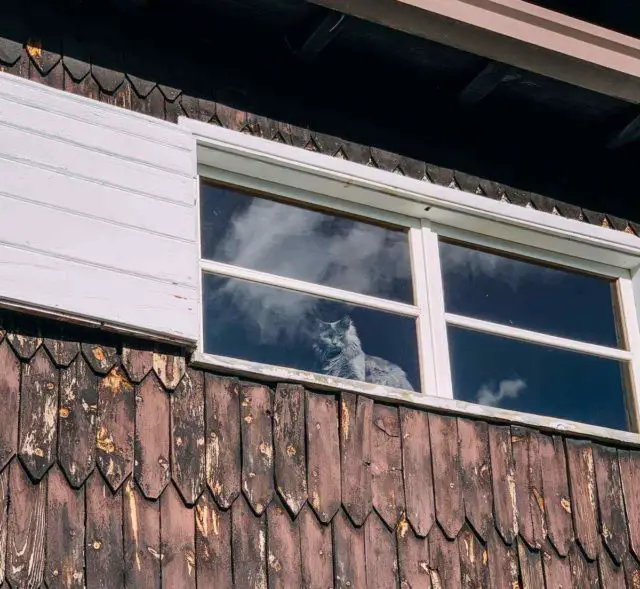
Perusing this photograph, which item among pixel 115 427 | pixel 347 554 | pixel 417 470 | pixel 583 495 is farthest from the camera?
pixel 583 495

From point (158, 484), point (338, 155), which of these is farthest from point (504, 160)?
point (158, 484)

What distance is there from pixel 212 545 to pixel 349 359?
1252 millimetres

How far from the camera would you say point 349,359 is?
601 centimetres

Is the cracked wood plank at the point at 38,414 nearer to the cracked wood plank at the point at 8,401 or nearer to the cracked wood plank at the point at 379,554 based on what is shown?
the cracked wood plank at the point at 8,401

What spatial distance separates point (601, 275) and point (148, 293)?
8.68ft

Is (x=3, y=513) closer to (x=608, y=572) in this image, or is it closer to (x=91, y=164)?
(x=91, y=164)

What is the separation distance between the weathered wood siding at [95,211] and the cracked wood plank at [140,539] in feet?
2.18

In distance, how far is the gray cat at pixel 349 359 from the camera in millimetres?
5969

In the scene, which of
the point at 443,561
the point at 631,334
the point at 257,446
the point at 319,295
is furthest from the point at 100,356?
the point at 631,334

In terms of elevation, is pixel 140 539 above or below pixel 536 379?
below

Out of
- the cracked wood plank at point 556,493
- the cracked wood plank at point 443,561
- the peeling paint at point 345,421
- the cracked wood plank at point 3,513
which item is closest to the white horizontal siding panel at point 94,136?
the peeling paint at point 345,421

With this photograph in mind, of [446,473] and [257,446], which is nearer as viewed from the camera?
[257,446]

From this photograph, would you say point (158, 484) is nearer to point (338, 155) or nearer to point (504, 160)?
point (338, 155)

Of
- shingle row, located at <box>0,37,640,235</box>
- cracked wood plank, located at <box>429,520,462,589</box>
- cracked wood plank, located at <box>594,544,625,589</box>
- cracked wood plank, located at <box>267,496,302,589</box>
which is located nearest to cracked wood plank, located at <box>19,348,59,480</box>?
cracked wood plank, located at <box>267,496,302,589</box>
